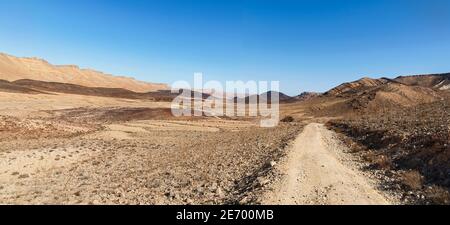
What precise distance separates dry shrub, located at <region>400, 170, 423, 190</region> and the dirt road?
4.80 ft

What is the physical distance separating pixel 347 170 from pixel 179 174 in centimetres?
916

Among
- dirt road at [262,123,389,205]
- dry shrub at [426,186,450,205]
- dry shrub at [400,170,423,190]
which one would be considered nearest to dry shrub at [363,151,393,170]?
dirt road at [262,123,389,205]

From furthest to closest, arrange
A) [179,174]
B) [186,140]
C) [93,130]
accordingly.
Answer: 1. [93,130]
2. [186,140]
3. [179,174]

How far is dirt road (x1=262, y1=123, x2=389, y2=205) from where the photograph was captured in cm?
1400

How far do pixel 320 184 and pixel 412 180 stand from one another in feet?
13.2

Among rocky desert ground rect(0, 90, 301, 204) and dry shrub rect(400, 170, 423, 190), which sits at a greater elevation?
dry shrub rect(400, 170, 423, 190)

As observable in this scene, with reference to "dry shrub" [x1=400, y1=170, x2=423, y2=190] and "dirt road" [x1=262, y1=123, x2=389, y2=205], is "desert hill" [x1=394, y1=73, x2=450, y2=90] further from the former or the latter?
"dry shrub" [x1=400, y1=170, x2=423, y2=190]

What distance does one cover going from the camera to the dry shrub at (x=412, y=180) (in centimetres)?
1573

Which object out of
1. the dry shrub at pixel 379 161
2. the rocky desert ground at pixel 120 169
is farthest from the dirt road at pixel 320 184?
the dry shrub at pixel 379 161
